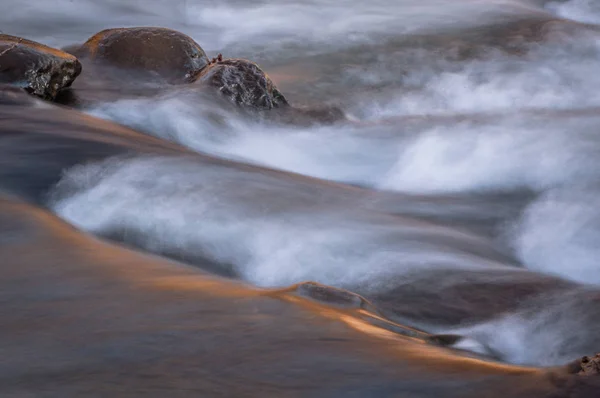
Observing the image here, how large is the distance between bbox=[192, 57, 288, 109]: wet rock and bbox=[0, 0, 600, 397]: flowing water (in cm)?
25

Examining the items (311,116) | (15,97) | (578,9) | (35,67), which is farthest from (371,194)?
(578,9)

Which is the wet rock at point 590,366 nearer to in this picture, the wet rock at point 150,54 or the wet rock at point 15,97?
the wet rock at point 15,97

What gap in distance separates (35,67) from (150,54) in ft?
6.01

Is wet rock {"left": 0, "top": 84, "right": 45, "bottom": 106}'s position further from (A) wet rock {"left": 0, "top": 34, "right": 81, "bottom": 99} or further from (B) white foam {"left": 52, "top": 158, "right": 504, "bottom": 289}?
(B) white foam {"left": 52, "top": 158, "right": 504, "bottom": 289}

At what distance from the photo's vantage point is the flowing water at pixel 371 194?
333cm

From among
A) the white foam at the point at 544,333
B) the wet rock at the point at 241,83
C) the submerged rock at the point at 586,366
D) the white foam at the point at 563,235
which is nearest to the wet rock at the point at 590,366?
the submerged rock at the point at 586,366

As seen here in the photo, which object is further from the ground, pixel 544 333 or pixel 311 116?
pixel 311 116

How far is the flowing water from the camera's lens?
3.33 metres

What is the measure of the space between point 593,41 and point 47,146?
9.59 m

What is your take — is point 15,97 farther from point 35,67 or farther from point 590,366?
point 590,366

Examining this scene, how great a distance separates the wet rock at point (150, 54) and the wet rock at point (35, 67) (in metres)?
1.13

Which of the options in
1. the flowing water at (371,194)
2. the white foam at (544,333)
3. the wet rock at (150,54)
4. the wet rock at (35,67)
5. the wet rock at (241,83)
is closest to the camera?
the white foam at (544,333)

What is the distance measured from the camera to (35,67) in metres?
6.62

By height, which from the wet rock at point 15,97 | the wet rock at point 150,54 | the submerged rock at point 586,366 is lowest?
the submerged rock at point 586,366
